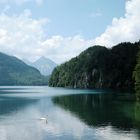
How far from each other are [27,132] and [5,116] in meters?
25.8

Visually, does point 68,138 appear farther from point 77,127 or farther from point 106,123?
point 106,123

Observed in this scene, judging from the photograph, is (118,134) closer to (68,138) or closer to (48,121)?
(68,138)

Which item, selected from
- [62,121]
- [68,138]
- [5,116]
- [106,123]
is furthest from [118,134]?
[5,116]

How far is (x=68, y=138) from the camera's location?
53562mm

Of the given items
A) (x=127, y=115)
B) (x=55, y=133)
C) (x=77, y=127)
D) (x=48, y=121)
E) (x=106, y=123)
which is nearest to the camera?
(x=55, y=133)

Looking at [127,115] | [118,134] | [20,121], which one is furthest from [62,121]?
[118,134]

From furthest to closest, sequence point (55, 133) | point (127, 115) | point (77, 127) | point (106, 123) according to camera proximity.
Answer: point (127, 115) < point (106, 123) < point (77, 127) < point (55, 133)

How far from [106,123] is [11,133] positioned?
1892 cm

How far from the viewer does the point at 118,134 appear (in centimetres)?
5684

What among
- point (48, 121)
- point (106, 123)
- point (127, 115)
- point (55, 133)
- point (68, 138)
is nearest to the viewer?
point (68, 138)

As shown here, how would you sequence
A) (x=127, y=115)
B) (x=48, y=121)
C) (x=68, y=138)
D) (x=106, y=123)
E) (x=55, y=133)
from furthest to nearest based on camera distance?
(x=127, y=115) → (x=48, y=121) → (x=106, y=123) → (x=55, y=133) → (x=68, y=138)

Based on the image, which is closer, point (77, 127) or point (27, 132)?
point (27, 132)

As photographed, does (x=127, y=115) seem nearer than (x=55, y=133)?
No

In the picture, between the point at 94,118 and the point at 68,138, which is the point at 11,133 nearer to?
the point at 68,138
